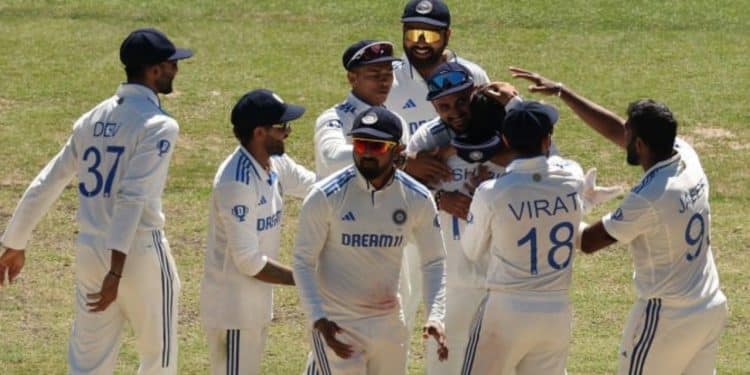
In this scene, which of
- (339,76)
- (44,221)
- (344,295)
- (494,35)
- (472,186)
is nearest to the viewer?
(344,295)

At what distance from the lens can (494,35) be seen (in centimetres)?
1934

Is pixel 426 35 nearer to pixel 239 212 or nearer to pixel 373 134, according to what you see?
pixel 239 212

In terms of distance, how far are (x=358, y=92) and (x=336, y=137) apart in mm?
345

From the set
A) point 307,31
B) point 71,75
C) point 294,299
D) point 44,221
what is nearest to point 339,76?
point 307,31

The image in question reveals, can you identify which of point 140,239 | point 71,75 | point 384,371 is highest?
point 71,75

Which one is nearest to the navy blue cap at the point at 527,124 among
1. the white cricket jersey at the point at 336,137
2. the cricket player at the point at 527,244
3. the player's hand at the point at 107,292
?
the cricket player at the point at 527,244

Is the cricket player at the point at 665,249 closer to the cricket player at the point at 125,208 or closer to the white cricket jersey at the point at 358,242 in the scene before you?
the white cricket jersey at the point at 358,242

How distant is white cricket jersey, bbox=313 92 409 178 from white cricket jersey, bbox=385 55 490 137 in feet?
1.55

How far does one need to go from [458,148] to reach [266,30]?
10.8m

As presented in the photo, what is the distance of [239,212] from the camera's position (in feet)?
28.6

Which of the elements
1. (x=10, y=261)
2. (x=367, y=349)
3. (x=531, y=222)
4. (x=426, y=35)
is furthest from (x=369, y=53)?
(x=10, y=261)

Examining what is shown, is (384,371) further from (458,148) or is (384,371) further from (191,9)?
(191,9)

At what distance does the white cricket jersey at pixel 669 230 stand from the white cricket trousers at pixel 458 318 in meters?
0.92

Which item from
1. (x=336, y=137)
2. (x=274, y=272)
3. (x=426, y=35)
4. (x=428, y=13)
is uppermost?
(x=428, y=13)
